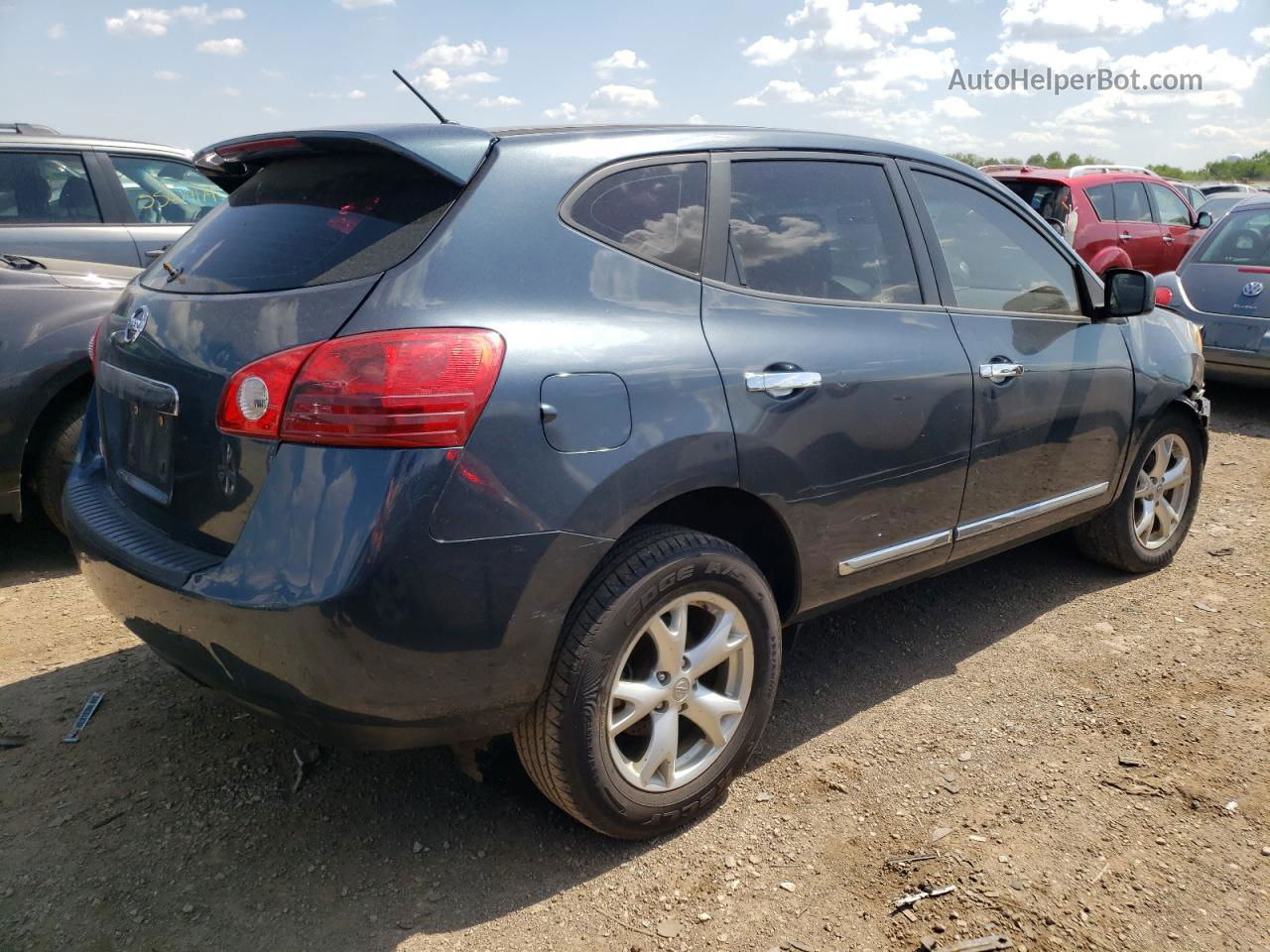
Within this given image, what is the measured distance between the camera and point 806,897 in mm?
2457

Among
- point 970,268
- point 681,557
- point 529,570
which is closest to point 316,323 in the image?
point 529,570

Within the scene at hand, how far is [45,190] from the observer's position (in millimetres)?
6074

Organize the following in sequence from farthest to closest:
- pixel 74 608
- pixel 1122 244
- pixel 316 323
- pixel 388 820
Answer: pixel 1122 244
pixel 74 608
pixel 388 820
pixel 316 323

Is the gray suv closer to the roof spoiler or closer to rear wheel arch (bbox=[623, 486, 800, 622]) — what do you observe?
the roof spoiler

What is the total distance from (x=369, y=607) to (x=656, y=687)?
2.67 feet

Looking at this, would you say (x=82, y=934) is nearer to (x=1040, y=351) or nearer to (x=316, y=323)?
(x=316, y=323)

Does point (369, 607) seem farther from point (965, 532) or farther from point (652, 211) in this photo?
point (965, 532)

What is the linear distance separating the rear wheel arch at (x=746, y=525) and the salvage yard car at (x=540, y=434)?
1cm

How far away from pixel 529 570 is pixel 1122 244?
1062 centimetres

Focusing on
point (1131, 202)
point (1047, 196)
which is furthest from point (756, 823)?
point (1131, 202)

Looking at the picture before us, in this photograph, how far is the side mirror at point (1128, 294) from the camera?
3918 millimetres

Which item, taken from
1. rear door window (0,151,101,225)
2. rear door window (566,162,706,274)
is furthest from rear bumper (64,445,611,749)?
rear door window (0,151,101,225)

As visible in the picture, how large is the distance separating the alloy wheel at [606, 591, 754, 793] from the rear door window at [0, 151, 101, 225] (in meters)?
5.26

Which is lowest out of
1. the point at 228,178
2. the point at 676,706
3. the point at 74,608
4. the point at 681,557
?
the point at 74,608
